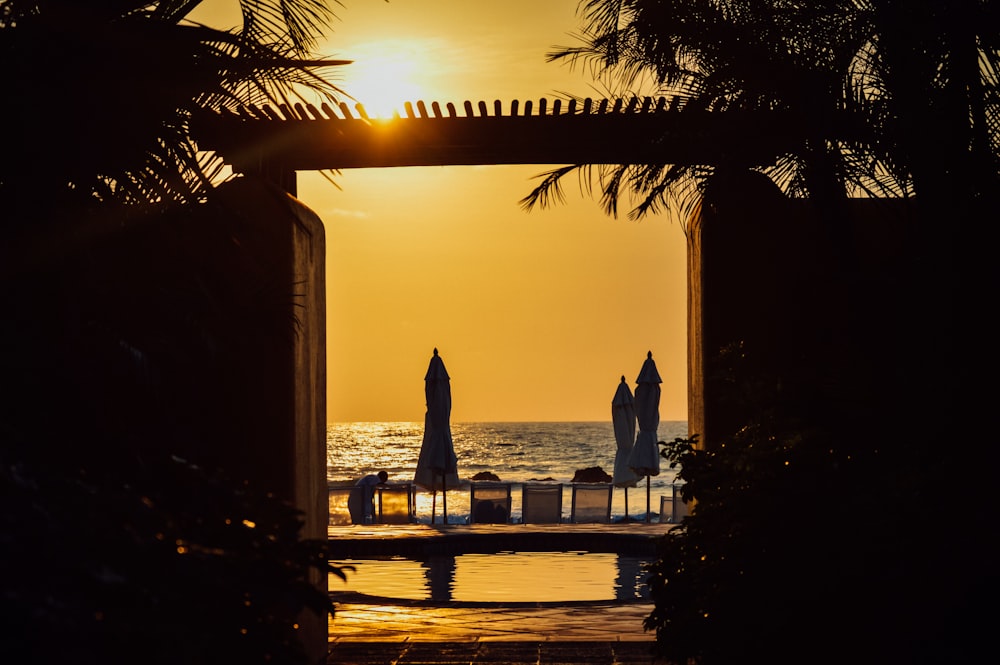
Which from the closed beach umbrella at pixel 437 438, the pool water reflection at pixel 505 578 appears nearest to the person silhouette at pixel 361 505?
the closed beach umbrella at pixel 437 438

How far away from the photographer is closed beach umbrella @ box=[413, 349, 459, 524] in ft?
62.6

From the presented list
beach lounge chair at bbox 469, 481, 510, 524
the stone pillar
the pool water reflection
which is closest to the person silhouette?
beach lounge chair at bbox 469, 481, 510, 524

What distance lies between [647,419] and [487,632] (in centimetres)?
1097

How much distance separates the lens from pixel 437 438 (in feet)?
63.1

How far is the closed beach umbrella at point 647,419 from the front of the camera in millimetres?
19969

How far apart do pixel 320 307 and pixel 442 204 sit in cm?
407

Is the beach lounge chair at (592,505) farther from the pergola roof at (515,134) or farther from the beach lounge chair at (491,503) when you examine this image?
the pergola roof at (515,134)

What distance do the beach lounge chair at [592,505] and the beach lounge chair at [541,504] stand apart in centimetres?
74

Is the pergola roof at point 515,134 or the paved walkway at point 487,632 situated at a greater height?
the pergola roof at point 515,134

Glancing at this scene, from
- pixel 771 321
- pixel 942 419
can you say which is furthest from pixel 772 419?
pixel 771 321

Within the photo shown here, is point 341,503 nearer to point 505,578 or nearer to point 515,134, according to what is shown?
point 505,578

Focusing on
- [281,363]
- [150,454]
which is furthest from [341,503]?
[150,454]

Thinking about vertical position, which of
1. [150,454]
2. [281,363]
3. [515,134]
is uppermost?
[515,134]

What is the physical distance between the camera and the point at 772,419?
20.3 ft
